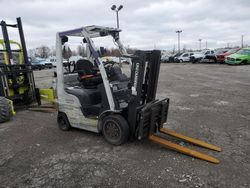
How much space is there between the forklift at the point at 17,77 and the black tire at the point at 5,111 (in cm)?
67

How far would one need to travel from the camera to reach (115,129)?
3912 millimetres

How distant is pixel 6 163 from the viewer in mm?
3572

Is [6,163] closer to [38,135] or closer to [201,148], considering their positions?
[38,135]

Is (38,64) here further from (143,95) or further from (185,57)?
(143,95)

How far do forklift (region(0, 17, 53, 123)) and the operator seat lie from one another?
2.27m

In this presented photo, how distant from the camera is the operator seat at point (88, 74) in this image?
4450mm

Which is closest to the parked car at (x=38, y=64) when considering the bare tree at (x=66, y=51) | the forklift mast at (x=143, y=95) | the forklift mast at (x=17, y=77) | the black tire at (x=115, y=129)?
the forklift mast at (x=17, y=77)

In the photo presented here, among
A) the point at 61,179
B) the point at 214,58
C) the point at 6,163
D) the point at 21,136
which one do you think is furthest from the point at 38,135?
the point at 214,58

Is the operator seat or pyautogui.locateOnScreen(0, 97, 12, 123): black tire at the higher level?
the operator seat

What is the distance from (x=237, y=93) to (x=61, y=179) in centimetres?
774

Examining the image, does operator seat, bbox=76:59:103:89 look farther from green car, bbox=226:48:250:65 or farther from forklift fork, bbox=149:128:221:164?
green car, bbox=226:48:250:65

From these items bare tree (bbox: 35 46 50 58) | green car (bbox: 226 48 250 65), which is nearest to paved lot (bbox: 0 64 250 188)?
green car (bbox: 226 48 250 65)

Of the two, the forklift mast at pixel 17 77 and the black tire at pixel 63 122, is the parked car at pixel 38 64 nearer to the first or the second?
the forklift mast at pixel 17 77

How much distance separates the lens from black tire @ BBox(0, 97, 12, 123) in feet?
18.0
